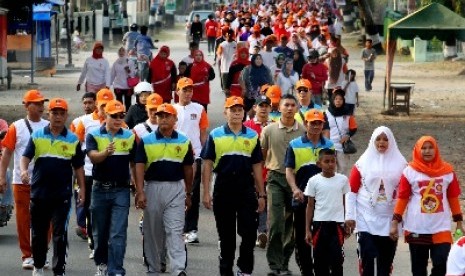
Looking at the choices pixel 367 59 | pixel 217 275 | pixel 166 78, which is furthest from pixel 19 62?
pixel 217 275

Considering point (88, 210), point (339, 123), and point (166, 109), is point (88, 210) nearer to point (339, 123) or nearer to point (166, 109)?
point (166, 109)

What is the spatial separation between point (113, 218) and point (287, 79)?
10.2m

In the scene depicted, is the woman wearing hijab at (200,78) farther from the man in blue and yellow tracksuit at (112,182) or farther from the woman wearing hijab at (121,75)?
the man in blue and yellow tracksuit at (112,182)

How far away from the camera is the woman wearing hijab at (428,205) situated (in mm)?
11516

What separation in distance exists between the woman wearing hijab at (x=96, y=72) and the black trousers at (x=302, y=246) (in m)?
11.7

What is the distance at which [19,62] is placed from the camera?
4603cm

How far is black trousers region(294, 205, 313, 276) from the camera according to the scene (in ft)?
42.9

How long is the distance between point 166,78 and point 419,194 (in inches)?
477

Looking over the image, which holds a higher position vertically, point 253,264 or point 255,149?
point 255,149

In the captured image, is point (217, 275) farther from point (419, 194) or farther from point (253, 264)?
point (419, 194)

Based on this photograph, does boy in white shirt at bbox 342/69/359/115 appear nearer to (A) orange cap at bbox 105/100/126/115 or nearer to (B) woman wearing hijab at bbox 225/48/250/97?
(B) woman wearing hijab at bbox 225/48/250/97

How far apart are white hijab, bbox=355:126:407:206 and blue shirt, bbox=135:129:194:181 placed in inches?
65.2

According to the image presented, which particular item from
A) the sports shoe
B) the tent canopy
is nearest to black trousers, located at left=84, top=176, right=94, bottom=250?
the sports shoe

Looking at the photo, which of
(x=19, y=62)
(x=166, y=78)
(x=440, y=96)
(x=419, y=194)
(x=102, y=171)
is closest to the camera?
(x=419, y=194)
